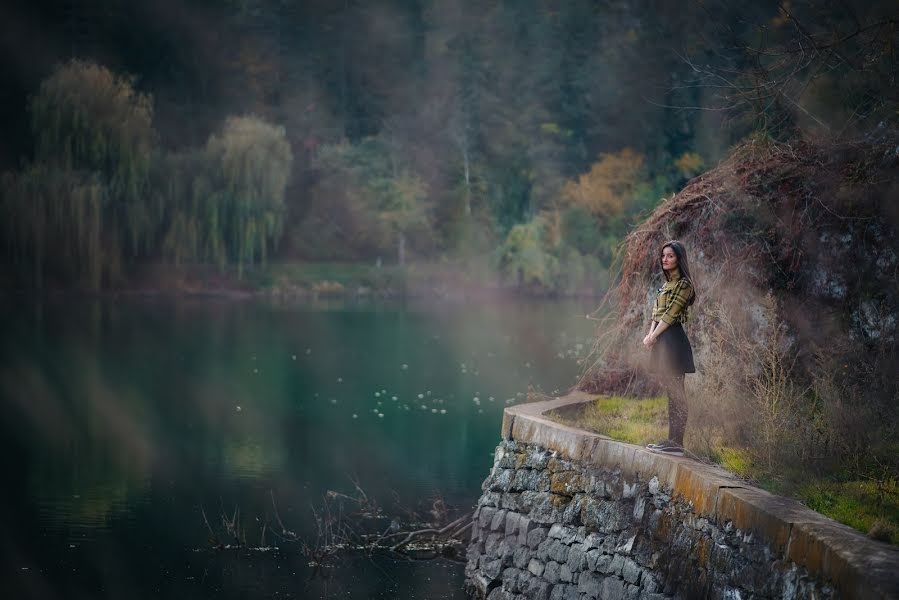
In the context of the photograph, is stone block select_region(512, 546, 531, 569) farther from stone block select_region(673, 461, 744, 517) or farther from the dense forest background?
the dense forest background

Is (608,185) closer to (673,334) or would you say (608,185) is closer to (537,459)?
(537,459)

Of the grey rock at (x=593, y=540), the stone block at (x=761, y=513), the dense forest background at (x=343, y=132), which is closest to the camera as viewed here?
the stone block at (x=761, y=513)

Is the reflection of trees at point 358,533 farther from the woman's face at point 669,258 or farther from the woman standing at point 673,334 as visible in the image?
the woman's face at point 669,258

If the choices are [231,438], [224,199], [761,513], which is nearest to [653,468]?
[761,513]

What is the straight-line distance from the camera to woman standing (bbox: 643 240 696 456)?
6.90 meters

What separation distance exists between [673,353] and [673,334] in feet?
0.48

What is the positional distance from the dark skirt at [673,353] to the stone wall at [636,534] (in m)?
0.64

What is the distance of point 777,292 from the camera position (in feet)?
31.0

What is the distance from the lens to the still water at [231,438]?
9.89 metres

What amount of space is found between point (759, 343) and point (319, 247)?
133 feet

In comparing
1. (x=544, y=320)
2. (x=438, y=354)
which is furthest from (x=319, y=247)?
(x=438, y=354)

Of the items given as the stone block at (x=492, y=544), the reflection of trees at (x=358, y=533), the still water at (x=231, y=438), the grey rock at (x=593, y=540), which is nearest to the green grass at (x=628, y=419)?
the grey rock at (x=593, y=540)

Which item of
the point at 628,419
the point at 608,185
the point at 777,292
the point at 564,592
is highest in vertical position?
the point at 608,185

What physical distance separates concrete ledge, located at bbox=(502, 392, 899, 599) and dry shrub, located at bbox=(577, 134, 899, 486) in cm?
71
